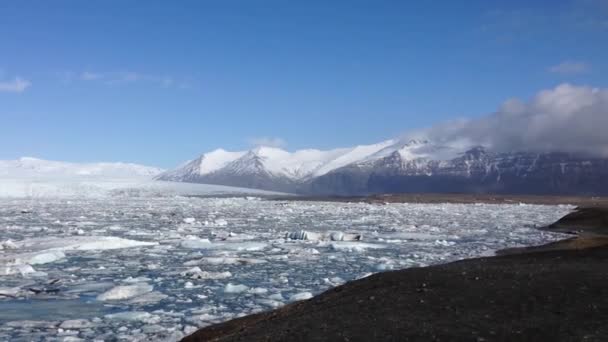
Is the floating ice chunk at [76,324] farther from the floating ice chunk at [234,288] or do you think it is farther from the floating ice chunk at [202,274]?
the floating ice chunk at [202,274]

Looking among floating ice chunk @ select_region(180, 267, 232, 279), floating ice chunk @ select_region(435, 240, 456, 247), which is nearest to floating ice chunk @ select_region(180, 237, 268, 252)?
floating ice chunk @ select_region(180, 267, 232, 279)

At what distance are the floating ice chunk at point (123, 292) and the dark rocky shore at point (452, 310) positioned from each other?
3398mm

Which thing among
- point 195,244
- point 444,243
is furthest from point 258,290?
point 444,243

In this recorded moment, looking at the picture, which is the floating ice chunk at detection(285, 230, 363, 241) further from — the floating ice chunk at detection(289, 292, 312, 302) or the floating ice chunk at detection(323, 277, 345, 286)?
the floating ice chunk at detection(289, 292, 312, 302)

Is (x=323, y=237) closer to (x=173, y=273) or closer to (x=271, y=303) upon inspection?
(x=173, y=273)

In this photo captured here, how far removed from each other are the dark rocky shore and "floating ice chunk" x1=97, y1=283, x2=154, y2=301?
3398 millimetres

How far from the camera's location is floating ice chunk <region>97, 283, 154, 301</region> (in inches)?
465

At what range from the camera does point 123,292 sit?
1202cm

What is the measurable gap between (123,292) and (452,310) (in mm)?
7225

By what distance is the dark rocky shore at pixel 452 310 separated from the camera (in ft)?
Result: 21.8

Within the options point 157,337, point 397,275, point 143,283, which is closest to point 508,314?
point 397,275

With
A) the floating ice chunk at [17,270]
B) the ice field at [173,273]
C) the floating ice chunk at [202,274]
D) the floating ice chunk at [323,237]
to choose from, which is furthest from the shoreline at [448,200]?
→ the floating ice chunk at [17,270]

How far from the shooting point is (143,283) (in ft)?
43.5

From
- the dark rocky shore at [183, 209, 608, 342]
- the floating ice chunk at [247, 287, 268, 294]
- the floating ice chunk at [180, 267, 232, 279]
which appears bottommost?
the floating ice chunk at [247, 287, 268, 294]
